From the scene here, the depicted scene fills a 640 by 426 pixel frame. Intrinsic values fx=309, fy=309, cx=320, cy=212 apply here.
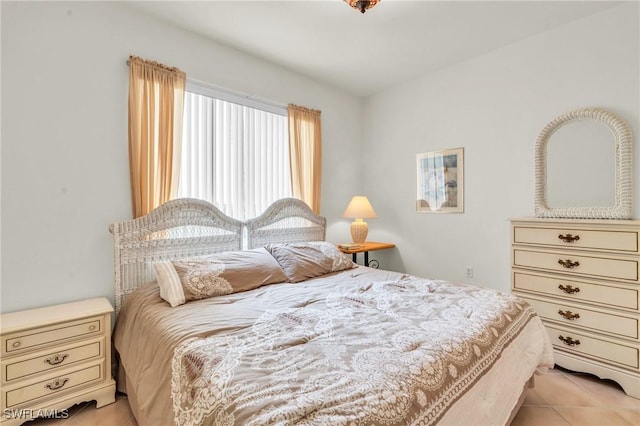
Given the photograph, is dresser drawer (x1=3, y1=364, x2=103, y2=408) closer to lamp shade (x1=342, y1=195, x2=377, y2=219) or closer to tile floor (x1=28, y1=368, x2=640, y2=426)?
tile floor (x1=28, y1=368, x2=640, y2=426)

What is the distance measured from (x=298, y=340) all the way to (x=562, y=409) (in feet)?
6.06

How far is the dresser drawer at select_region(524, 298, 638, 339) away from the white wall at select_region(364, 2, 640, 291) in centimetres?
58

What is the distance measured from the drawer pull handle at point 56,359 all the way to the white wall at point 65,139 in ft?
1.37

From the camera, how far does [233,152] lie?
2.92 meters

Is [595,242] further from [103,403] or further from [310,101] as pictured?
[103,403]

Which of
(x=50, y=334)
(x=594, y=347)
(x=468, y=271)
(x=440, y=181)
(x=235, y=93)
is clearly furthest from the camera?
(x=440, y=181)

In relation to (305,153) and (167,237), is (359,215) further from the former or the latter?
(167,237)

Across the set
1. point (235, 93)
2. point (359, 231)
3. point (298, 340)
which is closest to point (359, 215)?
point (359, 231)

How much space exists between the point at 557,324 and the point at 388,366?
2.04 m

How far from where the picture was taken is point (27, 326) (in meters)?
1.66

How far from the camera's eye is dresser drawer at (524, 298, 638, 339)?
6.78 feet

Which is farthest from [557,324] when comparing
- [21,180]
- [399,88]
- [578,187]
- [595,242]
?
[21,180]

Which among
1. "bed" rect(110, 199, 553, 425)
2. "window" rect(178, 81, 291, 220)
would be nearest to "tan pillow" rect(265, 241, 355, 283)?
"bed" rect(110, 199, 553, 425)

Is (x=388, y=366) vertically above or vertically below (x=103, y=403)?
above
